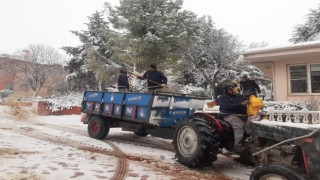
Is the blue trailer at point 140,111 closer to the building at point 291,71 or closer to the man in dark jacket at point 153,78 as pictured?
the man in dark jacket at point 153,78

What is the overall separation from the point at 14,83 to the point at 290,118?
138ft

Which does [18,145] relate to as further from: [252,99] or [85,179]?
[252,99]

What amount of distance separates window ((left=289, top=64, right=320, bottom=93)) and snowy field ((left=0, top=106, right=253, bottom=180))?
7927mm

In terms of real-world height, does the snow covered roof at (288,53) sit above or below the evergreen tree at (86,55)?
below

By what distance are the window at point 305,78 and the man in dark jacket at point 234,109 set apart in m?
9.16

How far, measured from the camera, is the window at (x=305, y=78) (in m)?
13.7

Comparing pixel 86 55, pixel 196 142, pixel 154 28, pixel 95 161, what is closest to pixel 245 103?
pixel 196 142

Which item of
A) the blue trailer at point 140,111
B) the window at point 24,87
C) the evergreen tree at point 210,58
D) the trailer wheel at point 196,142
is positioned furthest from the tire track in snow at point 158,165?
the window at point 24,87

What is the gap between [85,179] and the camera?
4961 millimetres

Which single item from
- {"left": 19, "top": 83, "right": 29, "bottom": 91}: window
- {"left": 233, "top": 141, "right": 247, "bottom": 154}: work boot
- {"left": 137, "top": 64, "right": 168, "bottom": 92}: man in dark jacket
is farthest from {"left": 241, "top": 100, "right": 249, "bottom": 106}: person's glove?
{"left": 19, "top": 83, "right": 29, "bottom": 91}: window

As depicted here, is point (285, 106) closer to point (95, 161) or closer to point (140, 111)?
point (140, 111)

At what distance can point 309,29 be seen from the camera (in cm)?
2634

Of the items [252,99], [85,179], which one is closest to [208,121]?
[252,99]

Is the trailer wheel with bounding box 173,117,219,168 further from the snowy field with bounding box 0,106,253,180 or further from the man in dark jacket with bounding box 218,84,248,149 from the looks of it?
the man in dark jacket with bounding box 218,84,248,149
